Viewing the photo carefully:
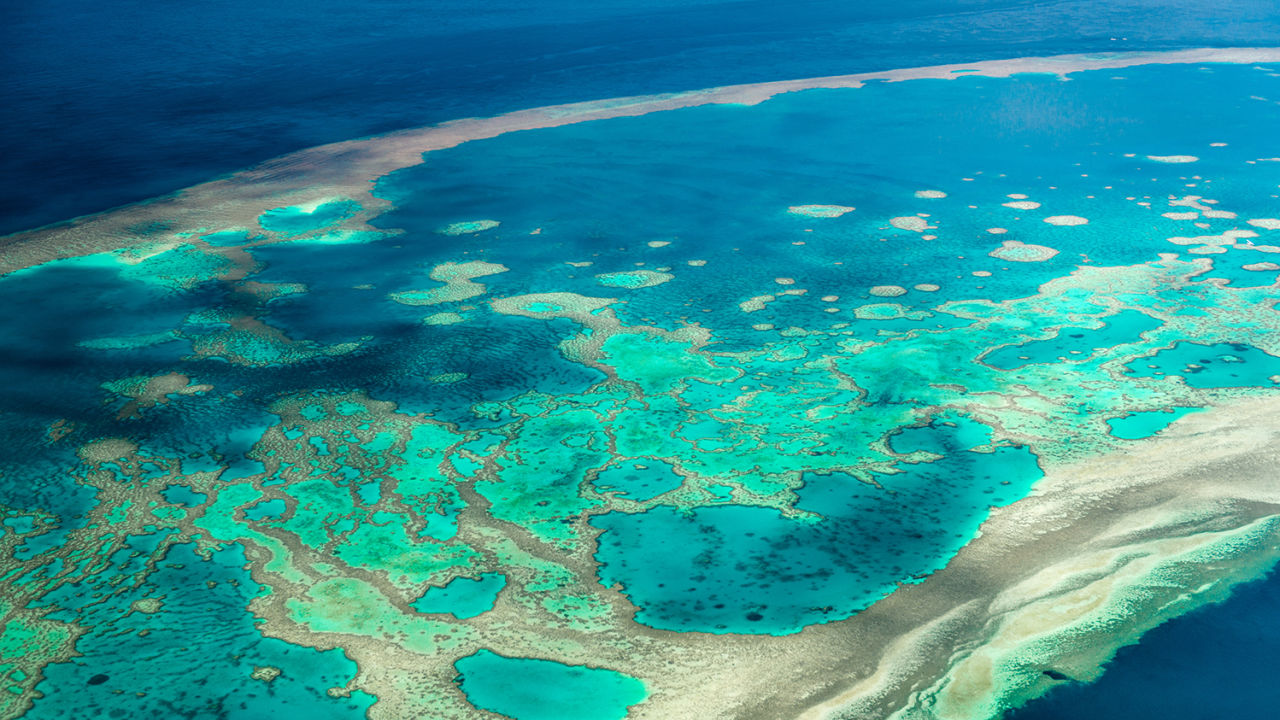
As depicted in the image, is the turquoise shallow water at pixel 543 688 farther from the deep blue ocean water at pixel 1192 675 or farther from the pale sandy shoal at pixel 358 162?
the pale sandy shoal at pixel 358 162

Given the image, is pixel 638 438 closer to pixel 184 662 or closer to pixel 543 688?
pixel 543 688

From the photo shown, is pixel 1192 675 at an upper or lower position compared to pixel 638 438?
lower

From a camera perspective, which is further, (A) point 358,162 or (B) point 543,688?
(A) point 358,162

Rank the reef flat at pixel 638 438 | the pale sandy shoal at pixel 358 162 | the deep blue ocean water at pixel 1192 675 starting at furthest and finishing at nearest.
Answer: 1. the pale sandy shoal at pixel 358 162
2. the reef flat at pixel 638 438
3. the deep blue ocean water at pixel 1192 675

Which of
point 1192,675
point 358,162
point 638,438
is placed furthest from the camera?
point 358,162

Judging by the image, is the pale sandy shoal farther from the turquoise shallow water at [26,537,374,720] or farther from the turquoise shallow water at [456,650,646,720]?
the turquoise shallow water at [456,650,646,720]

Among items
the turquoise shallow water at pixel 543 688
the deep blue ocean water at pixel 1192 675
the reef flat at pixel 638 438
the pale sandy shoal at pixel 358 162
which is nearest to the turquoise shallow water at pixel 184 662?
the reef flat at pixel 638 438

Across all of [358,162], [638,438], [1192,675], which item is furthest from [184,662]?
[358,162]

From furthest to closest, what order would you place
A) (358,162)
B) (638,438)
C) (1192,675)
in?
(358,162) < (638,438) < (1192,675)

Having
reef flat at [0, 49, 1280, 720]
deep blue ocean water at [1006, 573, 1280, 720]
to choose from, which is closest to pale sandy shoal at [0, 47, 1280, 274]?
reef flat at [0, 49, 1280, 720]

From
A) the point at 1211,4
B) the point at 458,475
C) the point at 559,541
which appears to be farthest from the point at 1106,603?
the point at 1211,4
